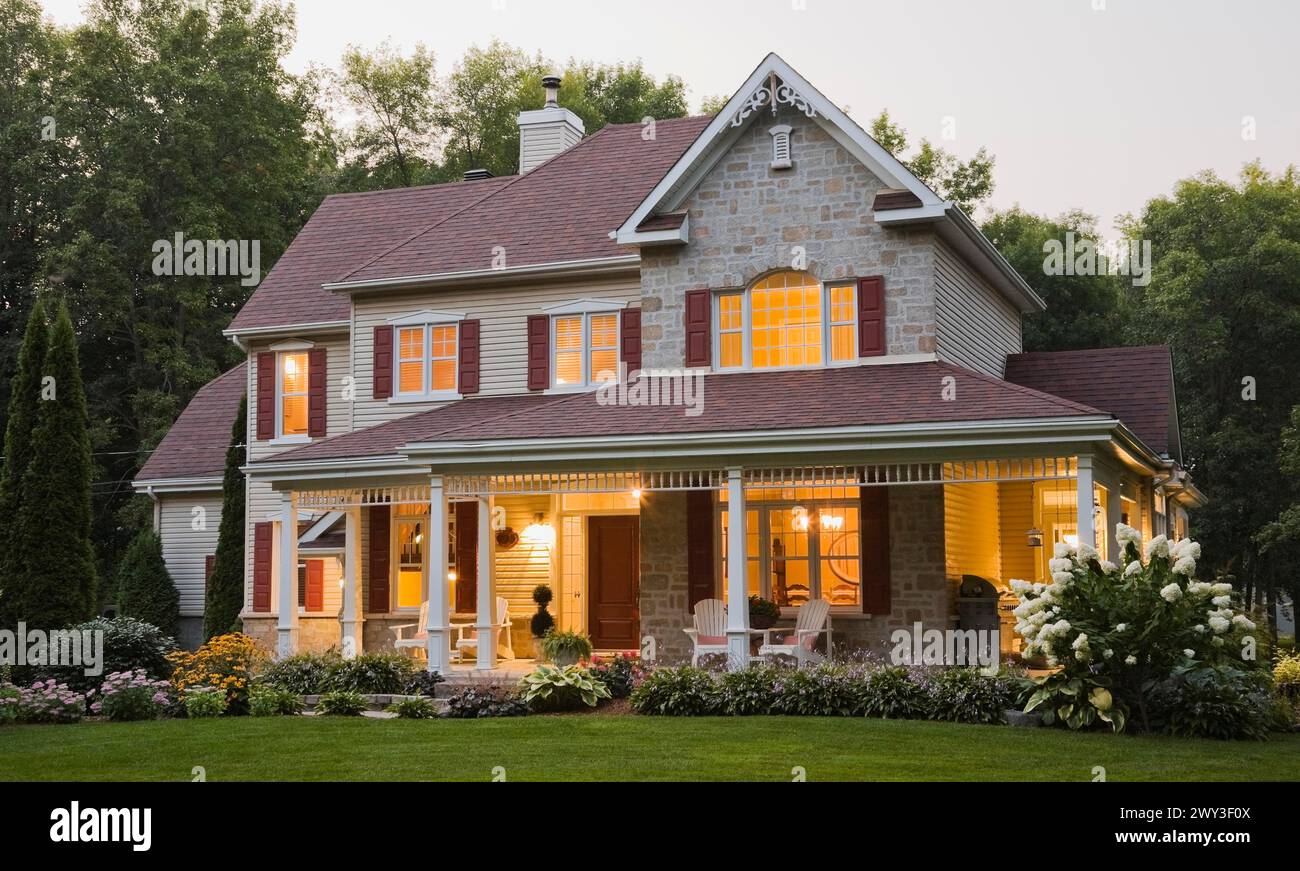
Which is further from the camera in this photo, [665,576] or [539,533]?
[539,533]

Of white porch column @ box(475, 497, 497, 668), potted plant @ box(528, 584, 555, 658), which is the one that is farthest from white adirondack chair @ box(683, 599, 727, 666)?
potted plant @ box(528, 584, 555, 658)

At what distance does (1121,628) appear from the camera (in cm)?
1253

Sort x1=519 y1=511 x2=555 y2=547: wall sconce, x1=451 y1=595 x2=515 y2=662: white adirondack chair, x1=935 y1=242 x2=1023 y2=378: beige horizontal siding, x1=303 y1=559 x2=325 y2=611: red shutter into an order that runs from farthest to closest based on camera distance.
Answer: x1=303 y1=559 x2=325 y2=611: red shutter → x1=519 y1=511 x2=555 y2=547: wall sconce → x1=451 y1=595 x2=515 y2=662: white adirondack chair → x1=935 y1=242 x2=1023 y2=378: beige horizontal siding

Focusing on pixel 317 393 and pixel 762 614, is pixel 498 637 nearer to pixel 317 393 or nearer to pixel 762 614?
pixel 762 614

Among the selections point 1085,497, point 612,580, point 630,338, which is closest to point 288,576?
point 612,580

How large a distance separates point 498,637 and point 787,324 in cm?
601

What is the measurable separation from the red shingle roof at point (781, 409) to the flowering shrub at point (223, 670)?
3135 mm

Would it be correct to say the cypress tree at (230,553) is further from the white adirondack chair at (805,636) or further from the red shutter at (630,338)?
Result: the white adirondack chair at (805,636)

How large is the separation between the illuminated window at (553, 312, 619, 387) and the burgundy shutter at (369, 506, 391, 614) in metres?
3.63

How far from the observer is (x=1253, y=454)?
99.1 feet

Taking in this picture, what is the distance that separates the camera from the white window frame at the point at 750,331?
18.2 metres

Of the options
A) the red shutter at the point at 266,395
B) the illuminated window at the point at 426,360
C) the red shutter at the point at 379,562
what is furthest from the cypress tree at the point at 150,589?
the illuminated window at the point at 426,360

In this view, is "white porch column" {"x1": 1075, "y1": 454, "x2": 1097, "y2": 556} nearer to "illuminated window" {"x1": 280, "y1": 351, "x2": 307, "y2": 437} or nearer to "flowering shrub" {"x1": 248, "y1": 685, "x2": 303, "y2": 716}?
"flowering shrub" {"x1": 248, "y1": 685, "x2": 303, "y2": 716}

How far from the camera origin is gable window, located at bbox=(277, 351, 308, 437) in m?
23.0
